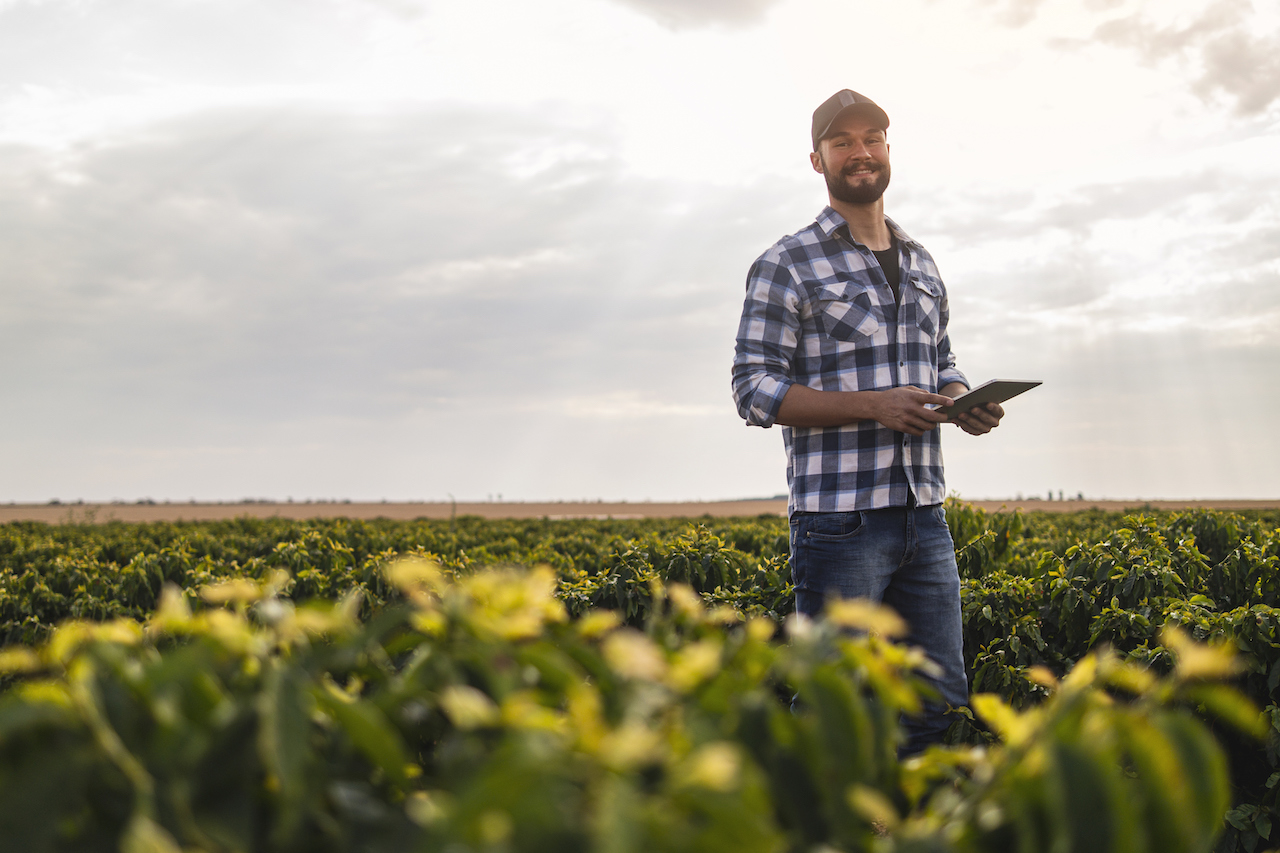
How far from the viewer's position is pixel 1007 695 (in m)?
4.31

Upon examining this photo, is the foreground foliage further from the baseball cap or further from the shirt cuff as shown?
the baseball cap

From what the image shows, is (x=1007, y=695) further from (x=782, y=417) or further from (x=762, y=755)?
(x=762, y=755)

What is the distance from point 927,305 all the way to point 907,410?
0.79 m

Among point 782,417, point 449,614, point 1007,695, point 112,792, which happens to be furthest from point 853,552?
point 112,792

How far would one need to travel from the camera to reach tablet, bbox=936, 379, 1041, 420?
310cm

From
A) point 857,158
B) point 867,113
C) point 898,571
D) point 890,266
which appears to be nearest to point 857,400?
point 898,571

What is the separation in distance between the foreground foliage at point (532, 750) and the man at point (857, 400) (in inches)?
86.8

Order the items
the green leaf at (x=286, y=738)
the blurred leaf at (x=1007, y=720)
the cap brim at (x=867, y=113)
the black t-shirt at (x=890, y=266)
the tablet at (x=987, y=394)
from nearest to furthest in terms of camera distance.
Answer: the green leaf at (x=286, y=738) < the blurred leaf at (x=1007, y=720) < the tablet at (x=987, y=394) < the cap brim at (x=867, y=113) < the black t-shirt at (x=890, y=266)

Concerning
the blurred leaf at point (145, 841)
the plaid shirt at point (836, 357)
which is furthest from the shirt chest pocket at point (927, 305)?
the blurred leaf at point (145, 841)

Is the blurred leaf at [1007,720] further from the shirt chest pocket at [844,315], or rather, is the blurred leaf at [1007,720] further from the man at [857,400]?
the shirt chest pocket at [844,315]

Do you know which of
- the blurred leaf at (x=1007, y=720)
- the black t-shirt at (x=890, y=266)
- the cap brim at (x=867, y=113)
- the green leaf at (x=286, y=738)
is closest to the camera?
the green leaf at (x=286, y=738)

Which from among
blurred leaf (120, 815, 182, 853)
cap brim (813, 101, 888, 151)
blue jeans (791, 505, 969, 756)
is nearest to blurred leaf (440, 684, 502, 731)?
blurred leaf (120, 815, 182, 853)

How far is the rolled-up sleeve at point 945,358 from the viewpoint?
3.91 metres

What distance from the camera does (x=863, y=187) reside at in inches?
143
